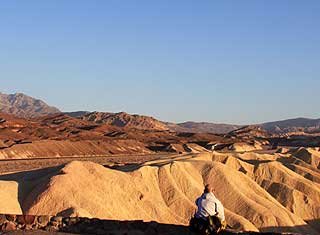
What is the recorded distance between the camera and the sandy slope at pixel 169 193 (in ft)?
84.9

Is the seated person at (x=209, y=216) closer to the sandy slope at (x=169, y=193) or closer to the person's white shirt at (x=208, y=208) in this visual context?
the person's white shirt at (x=208, y=208)

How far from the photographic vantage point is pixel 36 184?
27.7 m

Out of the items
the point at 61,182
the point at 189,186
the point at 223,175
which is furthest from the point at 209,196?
the point at 223,175

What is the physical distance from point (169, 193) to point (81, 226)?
71.2ft

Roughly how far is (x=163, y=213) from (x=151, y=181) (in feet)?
13.6

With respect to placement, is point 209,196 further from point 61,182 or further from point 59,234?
point 61,182

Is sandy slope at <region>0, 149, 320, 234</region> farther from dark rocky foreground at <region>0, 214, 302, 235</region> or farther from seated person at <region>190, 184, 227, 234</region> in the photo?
seated person at <region>190, 184, 227, 234</region>

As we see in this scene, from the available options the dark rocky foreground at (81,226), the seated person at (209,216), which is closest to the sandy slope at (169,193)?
the dark rocky foreground at (81,226)

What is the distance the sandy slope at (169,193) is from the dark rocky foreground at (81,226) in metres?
8.58

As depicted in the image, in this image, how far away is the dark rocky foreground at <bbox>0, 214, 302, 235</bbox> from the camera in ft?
47.0

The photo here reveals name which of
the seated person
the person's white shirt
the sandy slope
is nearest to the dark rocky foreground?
the seated person

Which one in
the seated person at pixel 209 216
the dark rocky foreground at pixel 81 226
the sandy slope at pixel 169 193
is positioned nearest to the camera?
the seated person at pixel 209 216

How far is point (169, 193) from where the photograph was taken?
36.2 m

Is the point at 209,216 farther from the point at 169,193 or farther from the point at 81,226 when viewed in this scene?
the point at 169,193
